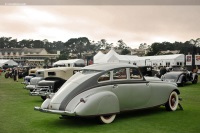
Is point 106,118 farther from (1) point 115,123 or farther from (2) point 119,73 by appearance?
(2) point 119,73

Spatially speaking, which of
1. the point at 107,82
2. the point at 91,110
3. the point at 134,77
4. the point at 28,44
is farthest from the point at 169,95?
the point at 28,44

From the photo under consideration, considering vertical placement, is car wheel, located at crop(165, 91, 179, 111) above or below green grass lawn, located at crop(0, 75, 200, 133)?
above

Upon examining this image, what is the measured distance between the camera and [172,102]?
8.09 meters

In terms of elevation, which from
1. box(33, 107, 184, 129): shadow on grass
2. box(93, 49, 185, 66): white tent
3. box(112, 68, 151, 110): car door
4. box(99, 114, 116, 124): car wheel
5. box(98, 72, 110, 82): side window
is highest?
box(93, 49, 185, 66): white tent

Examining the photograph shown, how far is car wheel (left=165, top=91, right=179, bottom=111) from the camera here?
798 cm

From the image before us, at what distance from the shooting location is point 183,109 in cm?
833

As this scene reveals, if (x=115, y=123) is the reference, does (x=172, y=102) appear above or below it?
above

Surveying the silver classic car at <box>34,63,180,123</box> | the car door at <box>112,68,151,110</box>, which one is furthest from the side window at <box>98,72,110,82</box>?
the car door at <box>112,68,151,110</box>

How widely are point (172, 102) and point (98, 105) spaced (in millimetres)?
2859

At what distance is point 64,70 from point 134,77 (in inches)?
197

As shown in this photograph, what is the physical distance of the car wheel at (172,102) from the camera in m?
7.98

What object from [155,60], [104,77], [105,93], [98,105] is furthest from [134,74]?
[155,60]

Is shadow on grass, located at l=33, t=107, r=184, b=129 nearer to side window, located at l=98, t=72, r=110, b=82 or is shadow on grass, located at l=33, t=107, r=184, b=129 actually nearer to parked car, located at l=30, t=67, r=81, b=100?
side window, located at l=98, t=72, r=110, b=82

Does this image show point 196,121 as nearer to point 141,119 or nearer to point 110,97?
point 141,119
